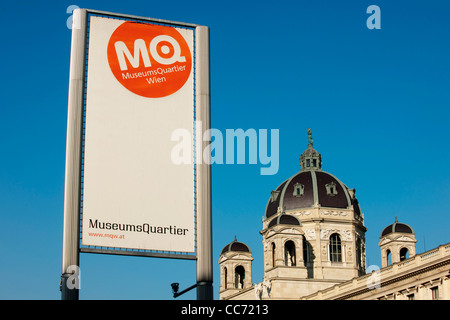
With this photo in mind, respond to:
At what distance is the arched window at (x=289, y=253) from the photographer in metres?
100

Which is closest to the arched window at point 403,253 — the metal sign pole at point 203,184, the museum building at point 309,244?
the museum building at point 309,244

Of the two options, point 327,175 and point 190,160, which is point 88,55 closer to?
point 190,160

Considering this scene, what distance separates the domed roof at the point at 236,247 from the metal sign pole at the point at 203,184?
87426mm

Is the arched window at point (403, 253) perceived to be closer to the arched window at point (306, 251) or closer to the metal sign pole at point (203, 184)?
the arched window at point (306, 251)

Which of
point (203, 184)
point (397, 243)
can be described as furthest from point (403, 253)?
point (203, 184)

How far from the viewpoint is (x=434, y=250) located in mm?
64500

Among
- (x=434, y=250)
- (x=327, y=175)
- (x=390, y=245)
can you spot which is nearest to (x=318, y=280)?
(x=390, y=245)

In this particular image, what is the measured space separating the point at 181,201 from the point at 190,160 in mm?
1372

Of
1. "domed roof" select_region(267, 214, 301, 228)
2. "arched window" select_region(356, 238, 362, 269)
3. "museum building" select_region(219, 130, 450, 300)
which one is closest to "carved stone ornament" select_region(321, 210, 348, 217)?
"museum building" select_region(219, 130, 450, 300)

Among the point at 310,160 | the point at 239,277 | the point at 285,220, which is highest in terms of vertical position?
the point at 310,160

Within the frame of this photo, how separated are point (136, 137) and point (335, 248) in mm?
83726

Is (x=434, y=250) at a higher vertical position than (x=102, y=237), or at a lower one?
higher

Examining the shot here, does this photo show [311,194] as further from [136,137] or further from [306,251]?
[136,137]

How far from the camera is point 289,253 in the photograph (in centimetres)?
10231
